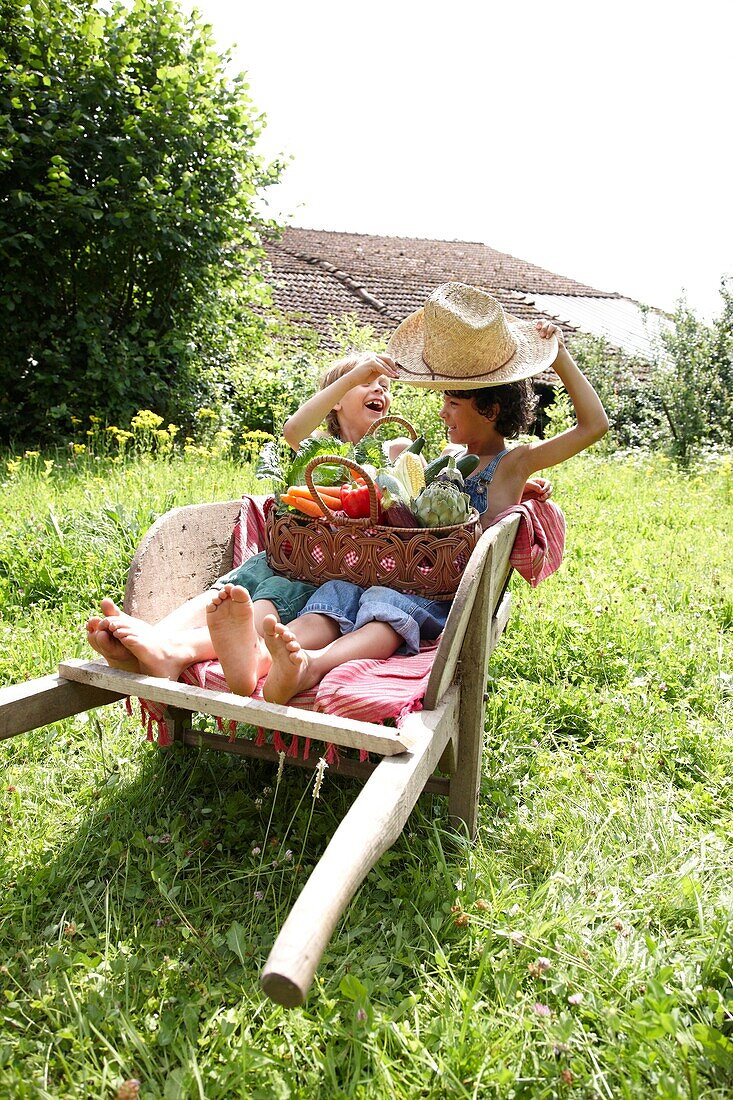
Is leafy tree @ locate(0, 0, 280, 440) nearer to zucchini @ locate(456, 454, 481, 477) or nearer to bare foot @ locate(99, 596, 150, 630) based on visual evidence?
zucchini @ locate(456, 454, 481, 477)

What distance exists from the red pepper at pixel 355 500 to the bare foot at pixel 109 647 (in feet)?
2.65

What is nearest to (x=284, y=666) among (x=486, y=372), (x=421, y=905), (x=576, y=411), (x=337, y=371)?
(x=421, y=905)

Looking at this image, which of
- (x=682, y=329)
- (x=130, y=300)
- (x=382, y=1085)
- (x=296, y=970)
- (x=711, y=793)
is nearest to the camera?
(x=296, y=970)

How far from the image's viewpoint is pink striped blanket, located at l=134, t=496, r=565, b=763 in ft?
6.17

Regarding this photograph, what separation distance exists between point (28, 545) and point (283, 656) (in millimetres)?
2686

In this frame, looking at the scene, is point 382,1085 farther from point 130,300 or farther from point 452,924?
point 130,300


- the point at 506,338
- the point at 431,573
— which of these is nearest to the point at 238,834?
the point at 431,573

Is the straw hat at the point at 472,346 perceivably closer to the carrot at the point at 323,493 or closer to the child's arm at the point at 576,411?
the child's arm at the point at 576,411

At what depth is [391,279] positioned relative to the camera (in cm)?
1622

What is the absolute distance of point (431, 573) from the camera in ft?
7.63

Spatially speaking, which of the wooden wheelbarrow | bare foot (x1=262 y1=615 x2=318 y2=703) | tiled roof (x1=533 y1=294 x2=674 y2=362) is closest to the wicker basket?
the wooden wheelbarrow

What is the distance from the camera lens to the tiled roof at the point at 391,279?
1437 cm

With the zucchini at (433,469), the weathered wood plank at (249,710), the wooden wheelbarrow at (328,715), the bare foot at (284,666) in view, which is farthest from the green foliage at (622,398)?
the weathered wood plank at (249,710)

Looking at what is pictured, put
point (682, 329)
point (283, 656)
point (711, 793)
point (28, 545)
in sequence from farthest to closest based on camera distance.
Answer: point (682, 329), point (28, 545), point (711, 793), point (283, 656)
